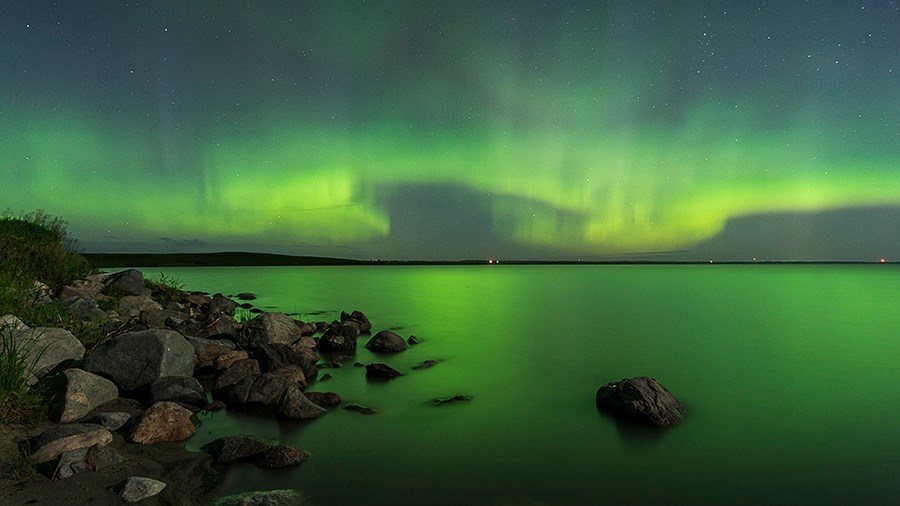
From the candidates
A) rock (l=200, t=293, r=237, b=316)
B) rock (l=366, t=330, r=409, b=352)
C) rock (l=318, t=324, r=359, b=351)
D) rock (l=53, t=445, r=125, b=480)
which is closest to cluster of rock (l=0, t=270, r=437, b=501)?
rock (l=53, t=445, r=125, b=480)

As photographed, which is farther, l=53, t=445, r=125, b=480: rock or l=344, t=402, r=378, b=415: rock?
l=344, t=402, r=378, b=415: rock

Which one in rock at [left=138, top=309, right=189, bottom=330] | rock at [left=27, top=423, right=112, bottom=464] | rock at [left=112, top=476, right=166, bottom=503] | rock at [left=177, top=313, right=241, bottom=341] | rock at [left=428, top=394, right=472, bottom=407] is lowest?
rock at [left=428, top=394, right=472, bottom=407]

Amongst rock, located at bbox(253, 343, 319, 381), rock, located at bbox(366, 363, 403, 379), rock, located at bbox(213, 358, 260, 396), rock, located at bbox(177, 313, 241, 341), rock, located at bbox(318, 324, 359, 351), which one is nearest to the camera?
rock, located at bbox(213, 358, 260, 396)

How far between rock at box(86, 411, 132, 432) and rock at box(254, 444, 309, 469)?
2.83 metres

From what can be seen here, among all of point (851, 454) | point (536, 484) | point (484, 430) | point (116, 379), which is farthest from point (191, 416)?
point (851, 454)

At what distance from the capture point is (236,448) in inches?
326

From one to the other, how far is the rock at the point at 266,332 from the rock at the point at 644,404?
11637 millimetres

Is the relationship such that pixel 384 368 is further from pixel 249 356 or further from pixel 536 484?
pixel 536 484

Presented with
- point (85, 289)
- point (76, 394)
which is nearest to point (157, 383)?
point (76, 394)

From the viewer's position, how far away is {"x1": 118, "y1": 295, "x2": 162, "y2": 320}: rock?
63.3 feet

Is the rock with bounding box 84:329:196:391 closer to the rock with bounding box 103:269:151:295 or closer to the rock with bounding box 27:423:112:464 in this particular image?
the rock with bounding box 27:423:112:464

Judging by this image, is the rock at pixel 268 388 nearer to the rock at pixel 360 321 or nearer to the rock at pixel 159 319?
the rock at pixel 159 319

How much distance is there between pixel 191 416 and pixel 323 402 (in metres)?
3.01

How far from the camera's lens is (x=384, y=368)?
1534 cm
